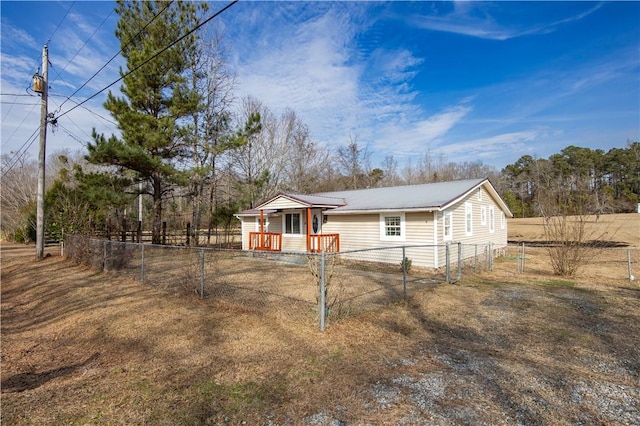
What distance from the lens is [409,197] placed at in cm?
1411

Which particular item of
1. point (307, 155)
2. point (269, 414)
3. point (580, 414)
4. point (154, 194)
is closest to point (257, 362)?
point (269, 414)

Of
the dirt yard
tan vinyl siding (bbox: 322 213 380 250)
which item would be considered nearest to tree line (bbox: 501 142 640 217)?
tan vinyl siding (bbox: 322 213 380 250)

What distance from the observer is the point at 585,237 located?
1112 cm

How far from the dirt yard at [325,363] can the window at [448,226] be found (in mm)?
5181

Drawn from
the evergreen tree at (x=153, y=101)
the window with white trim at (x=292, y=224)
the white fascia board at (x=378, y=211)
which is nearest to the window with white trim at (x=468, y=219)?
the white fascia board at (x=378, y=211)

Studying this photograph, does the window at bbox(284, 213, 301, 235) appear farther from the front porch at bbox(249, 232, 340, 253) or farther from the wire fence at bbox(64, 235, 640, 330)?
the wire fence at bbox(64, 235, 640, 330)

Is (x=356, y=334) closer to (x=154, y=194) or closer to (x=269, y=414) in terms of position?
(x=269, y=414)

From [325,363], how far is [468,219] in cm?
1240

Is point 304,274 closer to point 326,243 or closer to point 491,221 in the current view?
point 326,243

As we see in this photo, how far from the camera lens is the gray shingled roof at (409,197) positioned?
12453 millimetres

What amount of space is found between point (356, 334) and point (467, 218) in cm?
1118

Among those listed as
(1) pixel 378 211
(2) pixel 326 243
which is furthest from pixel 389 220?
(2) pixel 326 243

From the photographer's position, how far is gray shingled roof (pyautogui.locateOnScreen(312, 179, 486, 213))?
40.9 ft

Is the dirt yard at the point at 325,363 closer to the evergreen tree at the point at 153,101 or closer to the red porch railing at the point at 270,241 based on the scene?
the red porch railing at the point at 270,241
